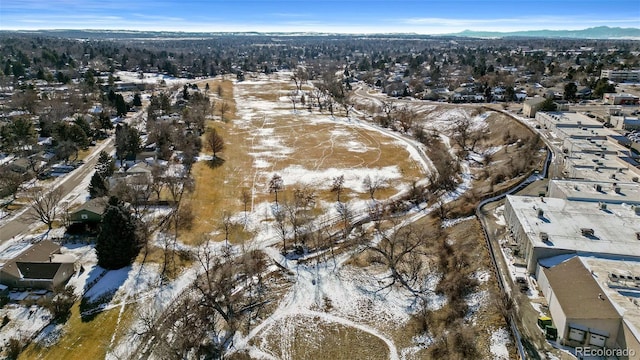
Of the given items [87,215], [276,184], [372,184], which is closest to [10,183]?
[87,215]

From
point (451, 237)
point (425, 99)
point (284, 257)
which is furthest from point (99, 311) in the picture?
point (425, 99)

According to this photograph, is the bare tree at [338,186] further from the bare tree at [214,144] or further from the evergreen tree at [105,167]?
the evergreen tree at [105,167]

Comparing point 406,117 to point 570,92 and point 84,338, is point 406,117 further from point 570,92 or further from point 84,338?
point 84,338

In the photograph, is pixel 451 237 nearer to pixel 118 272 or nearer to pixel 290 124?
pixel 118 272

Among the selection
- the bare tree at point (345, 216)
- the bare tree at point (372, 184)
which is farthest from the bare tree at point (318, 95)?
the bare tree at point (345, 216)

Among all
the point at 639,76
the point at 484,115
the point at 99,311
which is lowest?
the point at 99,311
